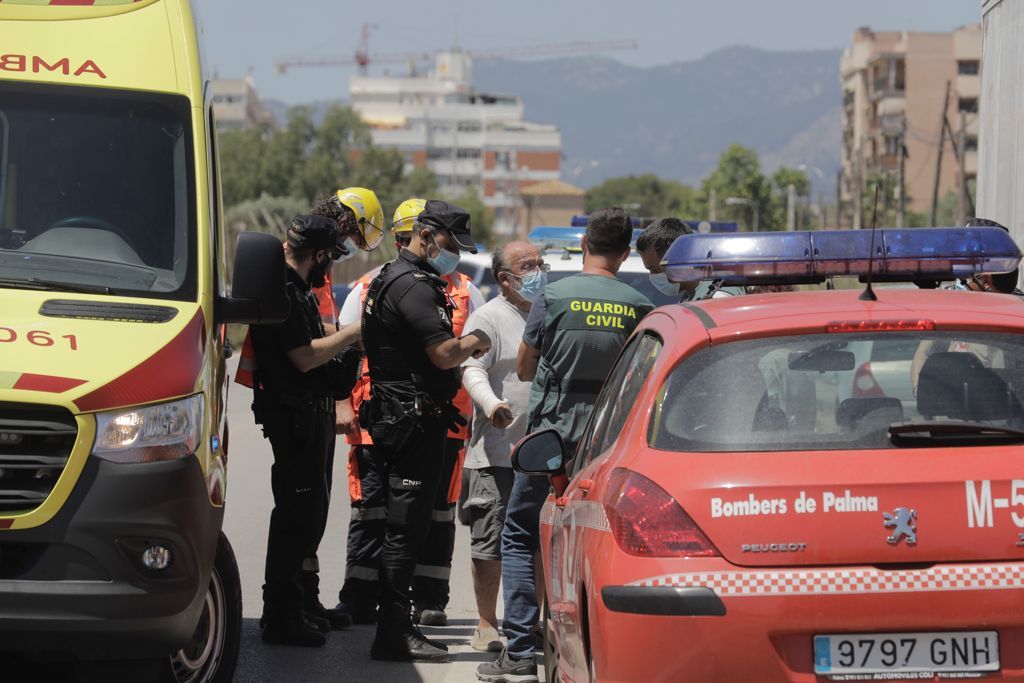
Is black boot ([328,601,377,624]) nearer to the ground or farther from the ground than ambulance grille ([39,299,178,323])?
nearer to the ground

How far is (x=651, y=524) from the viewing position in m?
4.30

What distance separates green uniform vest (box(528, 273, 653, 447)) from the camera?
6.87 meters

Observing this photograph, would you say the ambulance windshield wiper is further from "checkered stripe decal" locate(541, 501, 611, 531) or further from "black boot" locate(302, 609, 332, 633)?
"black boot" locate(302, 609, 332, 633)

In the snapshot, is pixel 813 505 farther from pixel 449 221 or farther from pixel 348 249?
pixel 348 249

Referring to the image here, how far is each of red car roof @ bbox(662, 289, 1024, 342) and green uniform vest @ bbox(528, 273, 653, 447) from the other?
1854 mm

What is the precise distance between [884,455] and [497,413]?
3266mm

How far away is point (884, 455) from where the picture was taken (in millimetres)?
4289

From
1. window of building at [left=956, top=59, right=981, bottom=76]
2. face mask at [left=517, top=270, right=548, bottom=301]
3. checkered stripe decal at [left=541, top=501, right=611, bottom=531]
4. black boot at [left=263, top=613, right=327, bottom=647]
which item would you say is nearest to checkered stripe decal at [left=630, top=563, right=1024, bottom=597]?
checkered stripe decal at [left=541, top=501, right=611, bottom=531]

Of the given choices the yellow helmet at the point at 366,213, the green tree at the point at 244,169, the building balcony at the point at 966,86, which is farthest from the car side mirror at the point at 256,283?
the green tree at the point at 244,169

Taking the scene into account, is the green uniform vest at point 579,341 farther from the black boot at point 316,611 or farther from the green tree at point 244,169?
the green tree at point 244,169

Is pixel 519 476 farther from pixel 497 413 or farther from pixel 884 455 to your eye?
pixel 884 455

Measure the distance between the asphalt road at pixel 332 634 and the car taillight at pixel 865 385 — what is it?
321cm

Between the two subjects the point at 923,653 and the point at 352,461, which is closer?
the point at 923,653

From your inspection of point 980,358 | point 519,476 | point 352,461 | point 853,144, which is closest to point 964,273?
point 980,358
